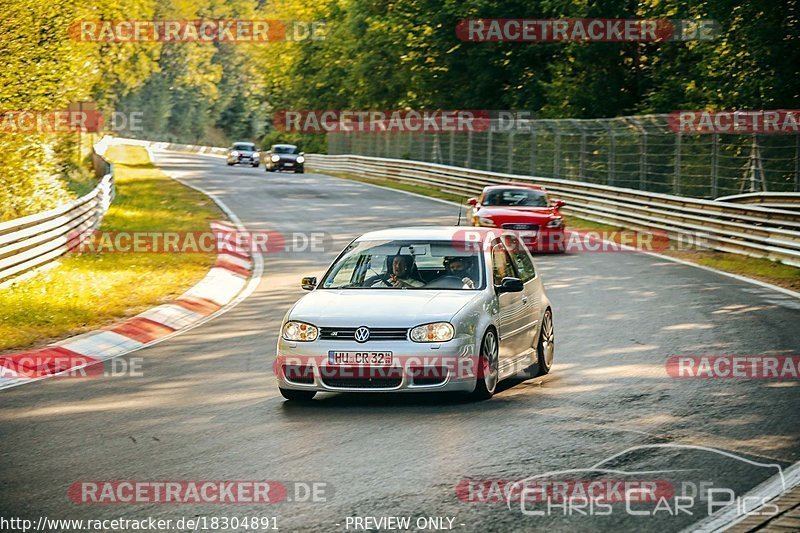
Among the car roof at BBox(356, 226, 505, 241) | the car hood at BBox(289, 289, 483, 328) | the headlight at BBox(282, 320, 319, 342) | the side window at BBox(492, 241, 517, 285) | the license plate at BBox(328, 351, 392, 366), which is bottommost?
the license plate at BBox(328, 351, 392, 366)

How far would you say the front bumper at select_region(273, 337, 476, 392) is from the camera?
31.9 ft

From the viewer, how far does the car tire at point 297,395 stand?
1012cm

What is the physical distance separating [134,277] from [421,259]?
1043cm

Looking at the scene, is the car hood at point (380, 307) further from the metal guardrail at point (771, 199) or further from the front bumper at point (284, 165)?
the front bumper at point (284, 165)

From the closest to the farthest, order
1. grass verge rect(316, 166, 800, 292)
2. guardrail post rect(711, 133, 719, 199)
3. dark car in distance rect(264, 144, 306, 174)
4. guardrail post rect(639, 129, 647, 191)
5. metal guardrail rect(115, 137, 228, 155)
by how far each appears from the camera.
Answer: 1. grass verge rect(316, 166, 800, 292)
2. guardrail post rect(711, 133, 719, 199)
3. guardrail post rect(639, 129, 647, 191)
4. dark car in distance rect(264, 144, 306, 174)
5. metal guardrail rect(115, 137, 228, 155)

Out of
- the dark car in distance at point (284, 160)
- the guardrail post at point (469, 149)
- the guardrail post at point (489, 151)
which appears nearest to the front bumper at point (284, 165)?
the dark car in distance at point (284, 160)

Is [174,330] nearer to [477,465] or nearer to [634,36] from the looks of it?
[477,465]

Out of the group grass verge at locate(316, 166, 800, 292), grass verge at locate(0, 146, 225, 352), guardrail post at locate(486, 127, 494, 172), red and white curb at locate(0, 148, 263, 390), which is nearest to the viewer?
red and white curb at locate(0, 148, 263, 390)

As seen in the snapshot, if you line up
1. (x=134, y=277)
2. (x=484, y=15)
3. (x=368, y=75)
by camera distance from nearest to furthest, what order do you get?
(x=134, y=277), (x=484, y=15), (x=368, y=75)

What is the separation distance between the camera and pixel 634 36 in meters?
43.7

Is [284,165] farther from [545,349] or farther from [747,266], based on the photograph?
[545,349]

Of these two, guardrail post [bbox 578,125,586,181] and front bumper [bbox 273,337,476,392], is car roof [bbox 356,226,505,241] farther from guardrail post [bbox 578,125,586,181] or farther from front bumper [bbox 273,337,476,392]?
guardrail post [bbox 578,125,586,181]

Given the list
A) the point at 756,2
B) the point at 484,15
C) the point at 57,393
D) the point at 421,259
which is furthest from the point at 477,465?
the point at 484,15

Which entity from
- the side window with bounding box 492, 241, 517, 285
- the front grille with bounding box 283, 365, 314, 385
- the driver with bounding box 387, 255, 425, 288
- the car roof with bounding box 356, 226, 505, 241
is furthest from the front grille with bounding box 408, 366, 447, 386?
the car roof with bounding box 356, 226, 505, 241
